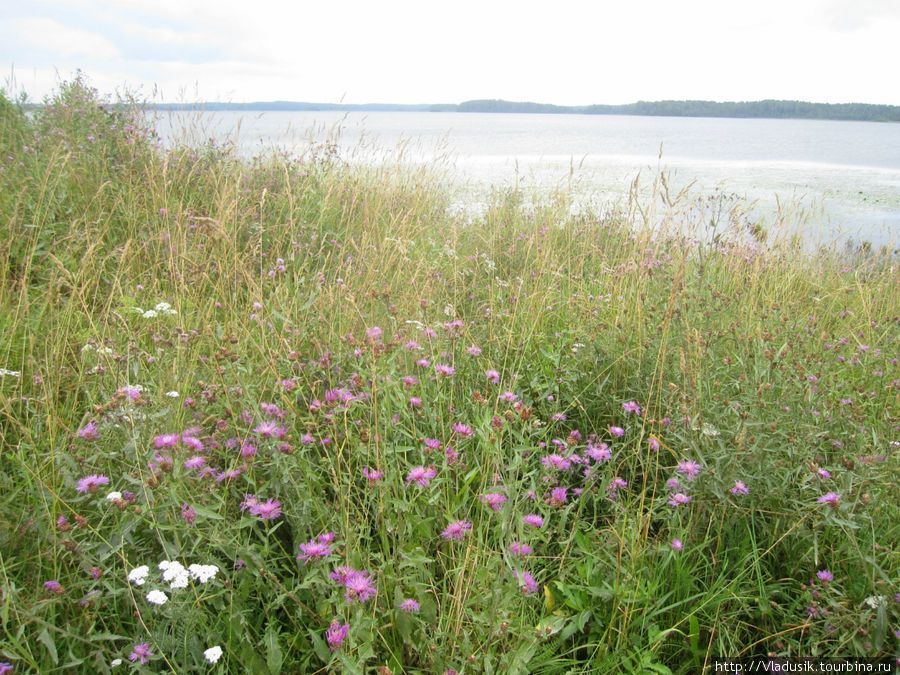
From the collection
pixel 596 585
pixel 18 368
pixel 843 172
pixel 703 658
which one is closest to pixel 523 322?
pixel 596 585

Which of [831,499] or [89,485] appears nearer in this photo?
[89,485]

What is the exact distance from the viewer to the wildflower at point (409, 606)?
1.26 meters

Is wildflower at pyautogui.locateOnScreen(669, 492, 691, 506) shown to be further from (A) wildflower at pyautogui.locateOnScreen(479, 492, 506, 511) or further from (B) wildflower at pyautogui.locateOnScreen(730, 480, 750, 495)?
(A) wildflower at pyautogui.locateOnScreen(479, 492, 506, 511)

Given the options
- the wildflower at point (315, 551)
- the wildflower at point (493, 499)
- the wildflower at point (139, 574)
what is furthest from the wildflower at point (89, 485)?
the wildflower at point (493, 499)

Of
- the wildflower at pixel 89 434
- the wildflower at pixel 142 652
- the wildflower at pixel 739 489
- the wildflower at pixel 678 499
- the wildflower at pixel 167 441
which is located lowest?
the wildflower at pixel 142 652

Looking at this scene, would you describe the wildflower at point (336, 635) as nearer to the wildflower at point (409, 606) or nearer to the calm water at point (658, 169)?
the wildflower at point (409, 606)

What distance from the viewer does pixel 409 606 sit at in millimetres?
1274

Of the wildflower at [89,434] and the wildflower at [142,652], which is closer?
the wildflower at [142,652]

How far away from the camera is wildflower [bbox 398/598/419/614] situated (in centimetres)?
126

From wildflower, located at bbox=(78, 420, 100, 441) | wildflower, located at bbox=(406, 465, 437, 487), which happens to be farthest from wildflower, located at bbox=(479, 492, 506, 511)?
wildflower, located at bbox=(78, 420, 100, 441)

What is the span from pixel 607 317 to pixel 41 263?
146 inches

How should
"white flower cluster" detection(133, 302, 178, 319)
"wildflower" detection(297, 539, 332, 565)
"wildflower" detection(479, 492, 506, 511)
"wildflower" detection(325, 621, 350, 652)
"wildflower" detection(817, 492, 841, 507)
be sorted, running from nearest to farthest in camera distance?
"wildflower" detection(325, 621, 350, 652), "wildflower" detection(297, 539, 332, 565), "wildflower" detection(479, 492, 506, 511), "wildflower" detection(817, 492, 841, 507), "white flower cluster" detection(133, 302, 178, 319)

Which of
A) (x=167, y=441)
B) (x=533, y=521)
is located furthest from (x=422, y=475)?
(x=167, y=441)

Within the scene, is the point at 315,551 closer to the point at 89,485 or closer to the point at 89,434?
the point at 89,485
